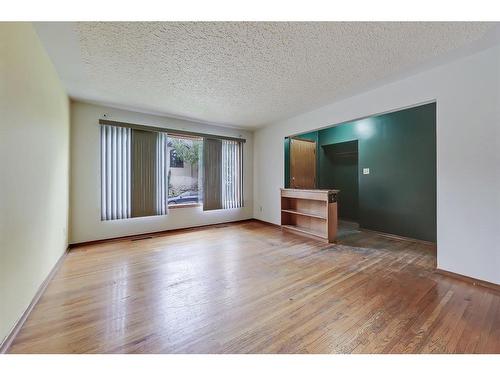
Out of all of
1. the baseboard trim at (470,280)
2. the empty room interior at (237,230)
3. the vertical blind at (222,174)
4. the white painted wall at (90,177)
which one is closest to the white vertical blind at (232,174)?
the vertical blind at (222,174)

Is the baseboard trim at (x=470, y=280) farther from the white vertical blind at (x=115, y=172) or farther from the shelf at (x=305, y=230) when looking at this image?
A: the white vertical blind at (x=115, y=172)

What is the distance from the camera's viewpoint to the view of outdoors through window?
15.7ft

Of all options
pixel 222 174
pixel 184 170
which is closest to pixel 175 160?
pixel 184 170

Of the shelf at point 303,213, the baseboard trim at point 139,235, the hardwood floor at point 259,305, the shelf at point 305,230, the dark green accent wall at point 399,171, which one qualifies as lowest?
the hardwood floor at point 259,305

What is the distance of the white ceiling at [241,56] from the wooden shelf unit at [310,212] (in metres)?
1.78

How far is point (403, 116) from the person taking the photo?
408 cm

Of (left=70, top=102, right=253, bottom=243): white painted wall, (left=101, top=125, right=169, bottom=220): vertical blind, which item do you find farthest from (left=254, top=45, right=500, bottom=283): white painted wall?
(left=70, top=102, right=253, bottom=243): white painted wall

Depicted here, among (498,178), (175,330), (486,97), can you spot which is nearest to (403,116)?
(486,97)

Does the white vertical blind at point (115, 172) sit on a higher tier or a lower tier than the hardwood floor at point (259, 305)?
higher

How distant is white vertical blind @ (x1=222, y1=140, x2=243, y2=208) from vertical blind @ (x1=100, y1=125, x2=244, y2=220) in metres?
0.30

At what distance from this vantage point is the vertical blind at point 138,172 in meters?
3.92

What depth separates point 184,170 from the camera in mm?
4977

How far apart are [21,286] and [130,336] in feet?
3.42
